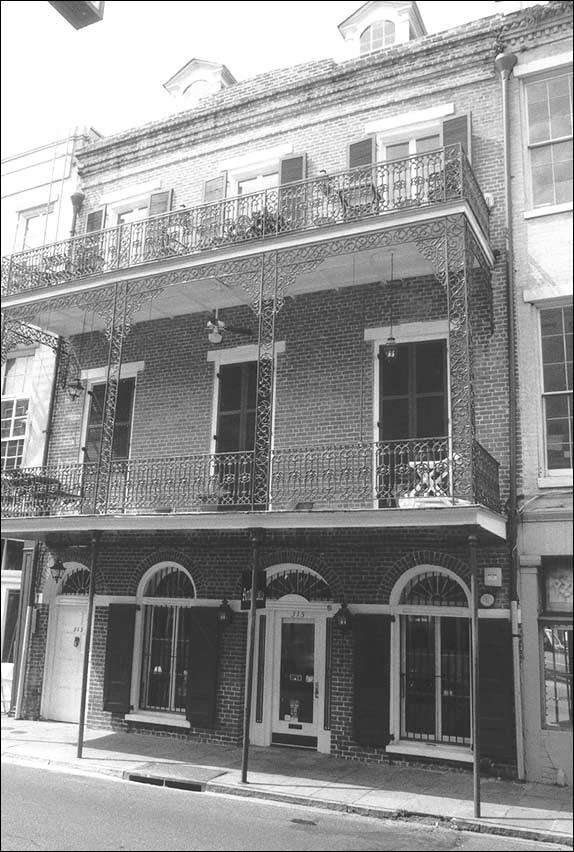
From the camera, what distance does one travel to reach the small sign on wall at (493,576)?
1007 cm

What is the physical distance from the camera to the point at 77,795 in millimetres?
8484

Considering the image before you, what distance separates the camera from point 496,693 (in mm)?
9680

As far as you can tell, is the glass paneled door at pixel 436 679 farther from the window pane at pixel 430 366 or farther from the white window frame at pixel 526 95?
the white window frame at pixel 526 95

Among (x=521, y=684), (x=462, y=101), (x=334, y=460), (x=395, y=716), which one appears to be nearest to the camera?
(x=521, y=684)

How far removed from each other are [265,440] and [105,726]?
20.4 ft

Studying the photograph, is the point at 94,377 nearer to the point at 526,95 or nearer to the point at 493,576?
the point at 493,576

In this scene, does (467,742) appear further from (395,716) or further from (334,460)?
(334,460)

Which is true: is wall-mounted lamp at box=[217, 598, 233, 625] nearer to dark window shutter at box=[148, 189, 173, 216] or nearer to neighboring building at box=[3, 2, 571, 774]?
neighboring building at box=[3, 2, 571, 774]

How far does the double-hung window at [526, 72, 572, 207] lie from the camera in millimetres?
11188

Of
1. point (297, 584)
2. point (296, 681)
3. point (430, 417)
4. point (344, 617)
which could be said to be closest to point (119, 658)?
point (296, 681)

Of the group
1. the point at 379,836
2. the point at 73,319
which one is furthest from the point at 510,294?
the point at 73,319

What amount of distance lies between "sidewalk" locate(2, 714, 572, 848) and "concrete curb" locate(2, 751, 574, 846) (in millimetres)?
11

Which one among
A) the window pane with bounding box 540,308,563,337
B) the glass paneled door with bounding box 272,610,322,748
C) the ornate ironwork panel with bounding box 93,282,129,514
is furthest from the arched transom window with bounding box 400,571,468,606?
the ornate ironwork panel with bounding box 93,282,129,514

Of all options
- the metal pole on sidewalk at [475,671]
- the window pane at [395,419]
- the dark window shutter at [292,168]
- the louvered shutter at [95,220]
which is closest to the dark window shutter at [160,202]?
the louvered shutter at [95,220]
